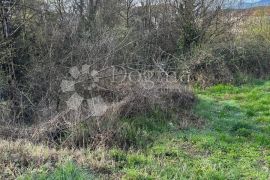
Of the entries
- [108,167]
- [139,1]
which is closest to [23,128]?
[108,167]

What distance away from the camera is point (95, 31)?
1223 centimetres

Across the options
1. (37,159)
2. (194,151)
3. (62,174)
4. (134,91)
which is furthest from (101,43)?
(62,174)

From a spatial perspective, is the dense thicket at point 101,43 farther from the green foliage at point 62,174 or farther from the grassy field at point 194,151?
the green foliage at point 62,174

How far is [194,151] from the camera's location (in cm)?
661

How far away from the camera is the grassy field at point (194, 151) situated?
5.30 m

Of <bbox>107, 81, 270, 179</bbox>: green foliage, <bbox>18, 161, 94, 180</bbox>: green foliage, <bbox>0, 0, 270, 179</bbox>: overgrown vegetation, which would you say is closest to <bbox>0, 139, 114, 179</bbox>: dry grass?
<bbox>0, 0, 270, 179</bbox>: overgrown vegetation

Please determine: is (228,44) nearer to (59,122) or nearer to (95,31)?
(95,31)

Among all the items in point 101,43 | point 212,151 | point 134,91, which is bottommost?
point 212,151

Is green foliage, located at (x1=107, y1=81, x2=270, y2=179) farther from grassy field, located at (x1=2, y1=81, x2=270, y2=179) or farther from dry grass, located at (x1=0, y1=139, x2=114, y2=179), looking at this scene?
dry grass, located at (x1=0, y1=139, x2=114, y2=179)

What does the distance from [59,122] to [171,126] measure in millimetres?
2438

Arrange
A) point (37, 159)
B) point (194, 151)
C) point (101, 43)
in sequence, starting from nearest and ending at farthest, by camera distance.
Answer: point (37, 159) → point (194, 151) → point (101, 43)

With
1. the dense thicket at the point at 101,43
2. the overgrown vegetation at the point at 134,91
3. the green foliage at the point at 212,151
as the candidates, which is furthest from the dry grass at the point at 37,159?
the dense thicket at the point at 101,43

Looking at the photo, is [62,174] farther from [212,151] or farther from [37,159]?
[212,151]

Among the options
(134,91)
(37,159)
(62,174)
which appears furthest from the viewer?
(134,91)
